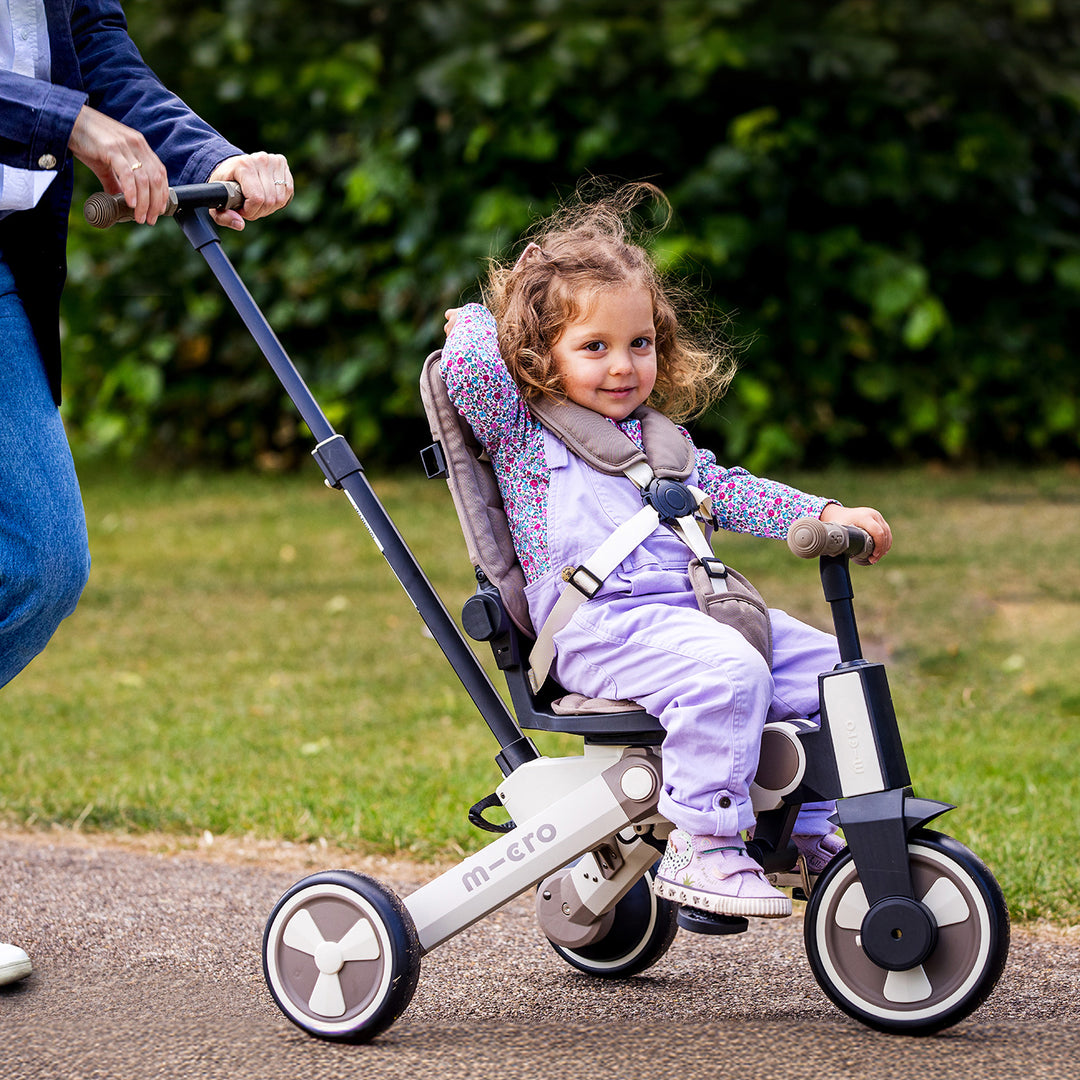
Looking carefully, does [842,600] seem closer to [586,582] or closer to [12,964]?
[586,582]

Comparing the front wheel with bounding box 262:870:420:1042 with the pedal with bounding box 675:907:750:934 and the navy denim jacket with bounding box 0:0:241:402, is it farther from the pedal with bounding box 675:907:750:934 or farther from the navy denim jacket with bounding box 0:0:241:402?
the navy denim jacket with bounding box 0:0:241:402

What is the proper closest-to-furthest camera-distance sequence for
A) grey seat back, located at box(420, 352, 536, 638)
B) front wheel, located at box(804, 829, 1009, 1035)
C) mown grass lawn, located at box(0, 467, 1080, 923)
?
front wheel, located at box(804, 829, 1009, 1035)
grey seat back, located at box(420, 352, 536, 638)
mown grass lawn, located at box(0, 467, 1080, 923)

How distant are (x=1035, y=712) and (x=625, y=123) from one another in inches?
207

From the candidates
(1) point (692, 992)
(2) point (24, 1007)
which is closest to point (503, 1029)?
(1) point (692, 992)

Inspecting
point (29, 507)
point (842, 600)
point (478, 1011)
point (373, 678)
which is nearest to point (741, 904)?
point (842, 600)

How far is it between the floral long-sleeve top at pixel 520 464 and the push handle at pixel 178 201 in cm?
46

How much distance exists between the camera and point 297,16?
9.75 metres

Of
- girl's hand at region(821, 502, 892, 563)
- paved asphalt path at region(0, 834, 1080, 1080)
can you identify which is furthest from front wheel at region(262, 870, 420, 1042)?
girl's hand at region(821, 502, 892, 563)

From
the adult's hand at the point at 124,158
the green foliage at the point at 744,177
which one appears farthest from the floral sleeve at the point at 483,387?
the green foliage at the point at 744,177

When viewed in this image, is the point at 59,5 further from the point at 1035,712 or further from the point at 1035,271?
the point at 1035,271

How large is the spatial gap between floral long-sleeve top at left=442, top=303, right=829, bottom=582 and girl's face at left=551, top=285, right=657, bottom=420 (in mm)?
80

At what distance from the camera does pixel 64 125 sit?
2535mm

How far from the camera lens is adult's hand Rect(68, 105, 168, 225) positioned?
8.45 ft

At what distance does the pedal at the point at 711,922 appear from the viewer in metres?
2.42
